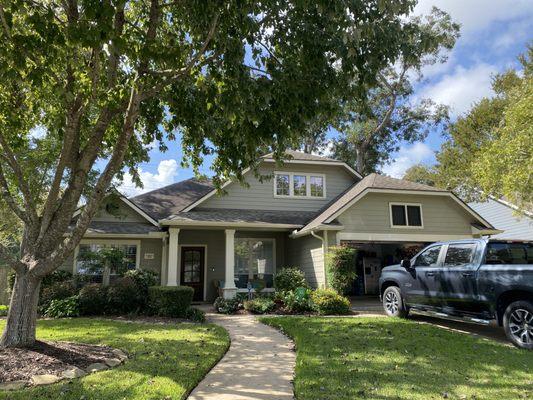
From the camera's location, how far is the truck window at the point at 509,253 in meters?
8.32

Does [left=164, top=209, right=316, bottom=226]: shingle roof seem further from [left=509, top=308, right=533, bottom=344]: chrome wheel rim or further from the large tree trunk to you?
[left=509, top=308, right=533, bottom=344]: chrome wheel rim

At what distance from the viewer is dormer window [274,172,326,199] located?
1866 cm

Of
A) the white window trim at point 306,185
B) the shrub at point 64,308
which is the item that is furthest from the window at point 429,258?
the shrub at point 64,308

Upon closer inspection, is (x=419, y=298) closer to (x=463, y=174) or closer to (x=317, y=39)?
(x=317, y=39)

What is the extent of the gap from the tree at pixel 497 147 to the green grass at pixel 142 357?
12057 mm

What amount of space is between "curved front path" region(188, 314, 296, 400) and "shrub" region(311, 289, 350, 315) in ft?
11.5

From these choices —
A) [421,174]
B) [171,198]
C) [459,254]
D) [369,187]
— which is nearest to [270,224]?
[369,187]

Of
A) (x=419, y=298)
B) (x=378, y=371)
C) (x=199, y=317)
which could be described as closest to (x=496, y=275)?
(x=419, y=298)

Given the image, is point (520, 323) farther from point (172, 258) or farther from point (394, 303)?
point (172, 258)

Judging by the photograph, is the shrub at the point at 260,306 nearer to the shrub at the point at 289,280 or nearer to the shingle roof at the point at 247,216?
the shrub at the point at 289,280

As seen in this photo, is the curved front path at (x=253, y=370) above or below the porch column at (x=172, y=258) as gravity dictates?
below

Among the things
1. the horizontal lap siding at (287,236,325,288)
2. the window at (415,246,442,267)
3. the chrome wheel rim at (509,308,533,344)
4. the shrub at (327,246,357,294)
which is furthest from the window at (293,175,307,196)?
the chrome wheel rim at (509,308,533,344)

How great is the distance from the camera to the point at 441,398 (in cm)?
473

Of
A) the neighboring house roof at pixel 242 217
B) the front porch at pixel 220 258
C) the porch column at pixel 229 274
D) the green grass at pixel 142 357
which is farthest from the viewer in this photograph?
the front porch at pixel 220 258
